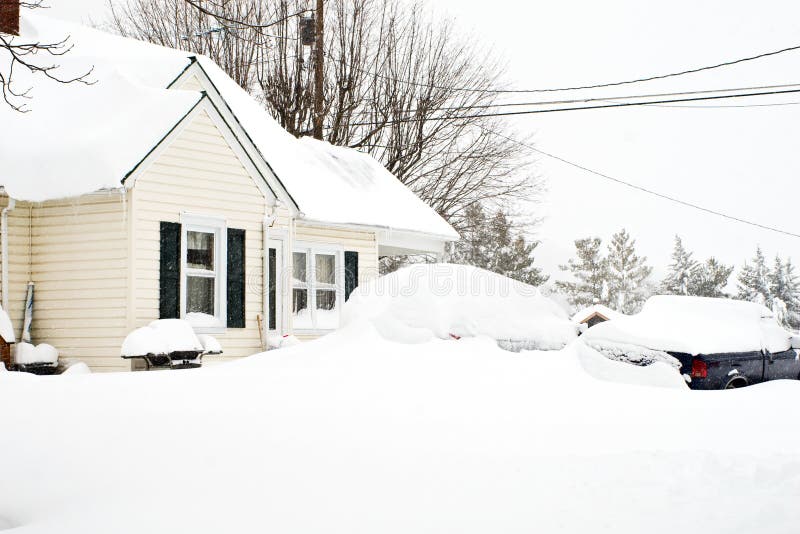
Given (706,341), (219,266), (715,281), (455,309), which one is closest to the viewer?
(455,309)

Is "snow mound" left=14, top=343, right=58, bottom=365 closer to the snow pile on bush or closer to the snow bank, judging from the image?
the snow pile on bush

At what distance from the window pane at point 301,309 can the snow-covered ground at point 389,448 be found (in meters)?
7.42

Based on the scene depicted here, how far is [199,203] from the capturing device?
13352 millimetres

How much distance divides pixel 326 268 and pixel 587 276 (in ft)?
215

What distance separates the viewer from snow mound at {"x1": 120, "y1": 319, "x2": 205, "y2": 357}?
38.4 ft

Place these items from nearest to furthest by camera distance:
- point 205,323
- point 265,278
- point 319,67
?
point 205,323, point 265,278, point 319,67

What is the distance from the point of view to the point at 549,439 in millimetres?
6430

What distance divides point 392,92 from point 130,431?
23435mm

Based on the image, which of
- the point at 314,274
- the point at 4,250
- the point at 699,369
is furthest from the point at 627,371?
the point at 4,250

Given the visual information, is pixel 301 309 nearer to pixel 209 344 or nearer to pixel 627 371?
pixel 209 344

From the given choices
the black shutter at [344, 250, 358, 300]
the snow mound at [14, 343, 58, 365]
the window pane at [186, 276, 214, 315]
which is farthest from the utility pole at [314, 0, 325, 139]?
the snow mound at [14, 343, 58, 365]

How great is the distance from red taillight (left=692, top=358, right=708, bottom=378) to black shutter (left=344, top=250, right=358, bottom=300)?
316 inches

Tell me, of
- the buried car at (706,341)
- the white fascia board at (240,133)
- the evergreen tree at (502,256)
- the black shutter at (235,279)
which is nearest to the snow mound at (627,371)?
the buried car at (706,341)

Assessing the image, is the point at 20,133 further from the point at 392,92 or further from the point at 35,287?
the point at 392,92
